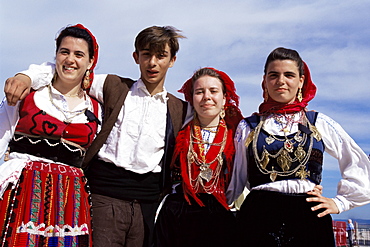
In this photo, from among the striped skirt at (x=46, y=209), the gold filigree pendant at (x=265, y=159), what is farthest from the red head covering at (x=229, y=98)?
the striped skirt at (x=46, y=209)

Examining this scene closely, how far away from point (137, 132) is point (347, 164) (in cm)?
165

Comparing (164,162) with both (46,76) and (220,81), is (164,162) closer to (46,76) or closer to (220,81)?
(220,81)

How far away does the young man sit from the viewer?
3.24 metres

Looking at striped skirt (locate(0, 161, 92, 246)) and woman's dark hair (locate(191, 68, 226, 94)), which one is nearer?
striped skirt (locate(0, 161, 92, 246))

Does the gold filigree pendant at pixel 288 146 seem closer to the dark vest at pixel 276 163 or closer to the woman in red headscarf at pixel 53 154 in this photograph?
the dark vest at pixel 276 163

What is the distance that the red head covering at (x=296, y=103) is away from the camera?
11.1ft

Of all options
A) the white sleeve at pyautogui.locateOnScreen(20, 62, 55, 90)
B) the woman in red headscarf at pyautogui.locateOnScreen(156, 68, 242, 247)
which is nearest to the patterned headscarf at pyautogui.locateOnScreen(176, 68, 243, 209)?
the woman in red headscarf at pyautogui.locateOnScreen(156, 68, 242, 247)

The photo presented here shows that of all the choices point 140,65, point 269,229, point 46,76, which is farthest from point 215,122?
point 46,76

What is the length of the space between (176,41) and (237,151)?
1.09m

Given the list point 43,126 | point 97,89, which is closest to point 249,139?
point 97,89

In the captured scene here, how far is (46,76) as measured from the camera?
10.9 feet

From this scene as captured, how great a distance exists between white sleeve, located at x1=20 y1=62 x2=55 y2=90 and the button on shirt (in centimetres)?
37

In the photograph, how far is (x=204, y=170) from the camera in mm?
A: 3451

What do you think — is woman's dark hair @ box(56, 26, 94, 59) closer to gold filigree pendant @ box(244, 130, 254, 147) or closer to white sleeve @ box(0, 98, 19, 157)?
white sleeve @ box(0, 98, 19, 157)
